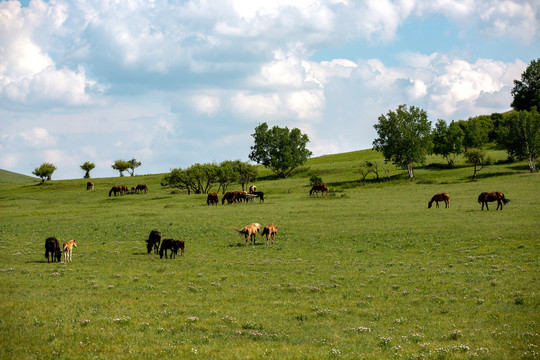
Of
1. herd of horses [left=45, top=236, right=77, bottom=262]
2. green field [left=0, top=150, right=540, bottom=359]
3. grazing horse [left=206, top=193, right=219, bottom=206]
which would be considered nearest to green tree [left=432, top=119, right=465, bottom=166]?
grazing horse [left=206, top=193, right=219, bottom=206]

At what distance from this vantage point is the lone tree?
122 metres

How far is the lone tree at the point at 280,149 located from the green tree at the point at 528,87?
87247 millimetres

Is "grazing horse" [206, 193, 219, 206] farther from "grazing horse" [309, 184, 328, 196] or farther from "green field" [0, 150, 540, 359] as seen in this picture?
"green field" [0, 150, 540, 359]

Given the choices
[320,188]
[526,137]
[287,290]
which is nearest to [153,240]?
[287,290]

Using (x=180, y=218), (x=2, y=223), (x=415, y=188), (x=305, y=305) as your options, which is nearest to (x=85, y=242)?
(x=180, y=218)

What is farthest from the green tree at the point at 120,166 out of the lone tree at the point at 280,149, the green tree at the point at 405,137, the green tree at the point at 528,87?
the green tree at the point at 528,87

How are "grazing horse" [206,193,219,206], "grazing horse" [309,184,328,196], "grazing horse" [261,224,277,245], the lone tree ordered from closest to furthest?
"grazing horse" [261,224,277,245] < "grazing horse" [206,193,219,206] < "grazing horse" [309,184,328,196] < the lone tree

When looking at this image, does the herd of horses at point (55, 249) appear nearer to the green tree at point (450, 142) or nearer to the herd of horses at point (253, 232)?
the herd of horses at point (253, 232)

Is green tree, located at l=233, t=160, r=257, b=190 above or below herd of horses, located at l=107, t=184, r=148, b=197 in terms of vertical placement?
above

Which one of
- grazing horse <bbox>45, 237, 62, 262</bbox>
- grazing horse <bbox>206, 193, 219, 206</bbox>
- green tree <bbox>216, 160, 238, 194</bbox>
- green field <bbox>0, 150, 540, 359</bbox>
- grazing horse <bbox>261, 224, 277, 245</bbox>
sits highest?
green tree <bbox>216, 160, 238, 194</bbox>

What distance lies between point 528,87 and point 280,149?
327ft

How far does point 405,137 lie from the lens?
322 ft

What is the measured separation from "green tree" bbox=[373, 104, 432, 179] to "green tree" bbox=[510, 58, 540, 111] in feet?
255

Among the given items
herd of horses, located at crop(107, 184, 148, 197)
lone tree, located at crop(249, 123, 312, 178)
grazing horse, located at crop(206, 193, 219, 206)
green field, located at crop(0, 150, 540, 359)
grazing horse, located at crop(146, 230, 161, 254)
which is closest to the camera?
green field, located at crop(0, 150, 540, 359)
